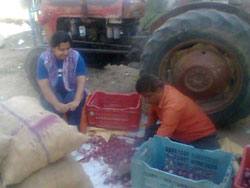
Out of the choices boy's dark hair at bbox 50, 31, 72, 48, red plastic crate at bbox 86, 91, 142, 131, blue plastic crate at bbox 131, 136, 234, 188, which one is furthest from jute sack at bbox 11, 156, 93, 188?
boy's dark hair at bbox 50, 31, 72, 48

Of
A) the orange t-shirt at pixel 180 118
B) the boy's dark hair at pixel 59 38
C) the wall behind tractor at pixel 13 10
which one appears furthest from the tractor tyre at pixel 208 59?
the wall behind tractor at pixel 13 10

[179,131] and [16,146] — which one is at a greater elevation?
[16,146]

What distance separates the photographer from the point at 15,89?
211 inches

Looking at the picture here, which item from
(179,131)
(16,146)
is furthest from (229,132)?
(16,146)

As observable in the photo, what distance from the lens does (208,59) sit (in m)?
3.45

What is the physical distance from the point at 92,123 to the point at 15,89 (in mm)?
2137

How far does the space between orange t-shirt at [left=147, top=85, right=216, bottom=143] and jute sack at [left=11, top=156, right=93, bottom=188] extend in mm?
768

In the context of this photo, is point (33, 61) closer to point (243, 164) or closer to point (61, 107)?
point (61, 107)

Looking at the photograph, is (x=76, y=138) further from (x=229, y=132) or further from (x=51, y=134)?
(x=229, y=132)

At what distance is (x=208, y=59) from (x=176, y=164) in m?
1.25

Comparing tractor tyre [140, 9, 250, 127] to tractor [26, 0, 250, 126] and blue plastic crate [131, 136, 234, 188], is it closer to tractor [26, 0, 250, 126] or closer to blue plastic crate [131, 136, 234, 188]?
tractor [26, 0, 250, 126]

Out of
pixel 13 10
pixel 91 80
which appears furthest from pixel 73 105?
pixel 13 10

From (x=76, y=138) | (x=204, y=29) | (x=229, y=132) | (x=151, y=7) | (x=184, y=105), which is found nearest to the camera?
(x=76, y=138)

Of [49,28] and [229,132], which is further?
[49,28]
